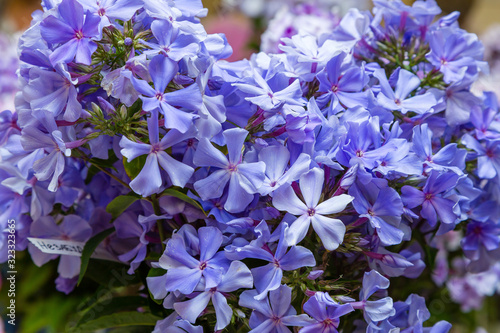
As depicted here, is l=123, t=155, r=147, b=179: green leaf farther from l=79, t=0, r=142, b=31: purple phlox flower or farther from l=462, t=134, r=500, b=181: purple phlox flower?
l=462, t=134, r=500, b=181: purple phlox flower

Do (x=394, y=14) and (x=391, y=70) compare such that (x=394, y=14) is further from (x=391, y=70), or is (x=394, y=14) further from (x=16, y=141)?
(x=16, y=141)

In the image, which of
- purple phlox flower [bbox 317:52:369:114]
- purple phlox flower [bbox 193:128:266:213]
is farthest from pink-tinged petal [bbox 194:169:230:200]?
purple phlox flower [bbox 317:52:369:114]

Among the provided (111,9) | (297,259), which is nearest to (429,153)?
(297,259)

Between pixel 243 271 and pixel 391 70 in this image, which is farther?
pixel 391 70

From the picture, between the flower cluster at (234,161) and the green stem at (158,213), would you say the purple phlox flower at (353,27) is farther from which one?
the green stem at (158,213)

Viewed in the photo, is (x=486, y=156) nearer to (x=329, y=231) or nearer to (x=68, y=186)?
(x=329, y=231)

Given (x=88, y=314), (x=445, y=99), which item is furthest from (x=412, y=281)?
(x=88, y=314)

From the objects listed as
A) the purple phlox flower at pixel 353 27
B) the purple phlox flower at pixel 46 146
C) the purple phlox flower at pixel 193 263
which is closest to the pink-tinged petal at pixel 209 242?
the purple phlox flower at pixel 193 263
